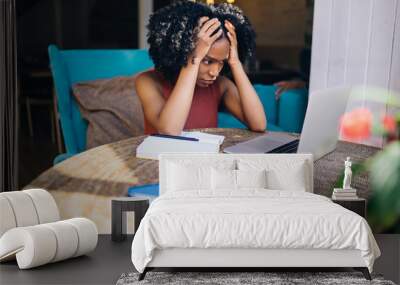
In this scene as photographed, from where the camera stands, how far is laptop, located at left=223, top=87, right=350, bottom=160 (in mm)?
4840

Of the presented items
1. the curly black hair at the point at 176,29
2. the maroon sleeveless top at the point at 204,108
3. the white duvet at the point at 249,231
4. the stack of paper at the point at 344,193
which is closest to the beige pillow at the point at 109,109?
the curly black hair at the point at 176,29

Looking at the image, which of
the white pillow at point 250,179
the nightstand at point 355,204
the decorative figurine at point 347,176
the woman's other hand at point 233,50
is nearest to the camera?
the white pillow at point 250,179

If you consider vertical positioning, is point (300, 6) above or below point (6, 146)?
above

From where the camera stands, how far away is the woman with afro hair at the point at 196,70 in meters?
4.96

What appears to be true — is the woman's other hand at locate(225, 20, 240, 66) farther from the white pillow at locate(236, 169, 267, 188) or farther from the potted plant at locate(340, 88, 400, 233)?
the potted plant at locate(340, 88, 400, 233)

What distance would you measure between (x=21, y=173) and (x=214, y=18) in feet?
7.20

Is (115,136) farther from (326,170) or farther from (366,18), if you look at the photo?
(366,18)

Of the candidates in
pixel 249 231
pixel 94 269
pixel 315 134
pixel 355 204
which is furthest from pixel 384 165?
pixel 315 134

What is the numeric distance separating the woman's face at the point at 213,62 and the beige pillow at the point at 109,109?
23.7 inches

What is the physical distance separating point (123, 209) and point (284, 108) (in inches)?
66.4

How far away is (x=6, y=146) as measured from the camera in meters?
5.00

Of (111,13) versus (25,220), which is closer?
(25,220)

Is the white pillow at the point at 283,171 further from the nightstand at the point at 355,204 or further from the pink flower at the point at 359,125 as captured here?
the pink flower at the point at 359,125

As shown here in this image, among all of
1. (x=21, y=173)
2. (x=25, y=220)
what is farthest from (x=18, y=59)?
(x=25, y=220)
